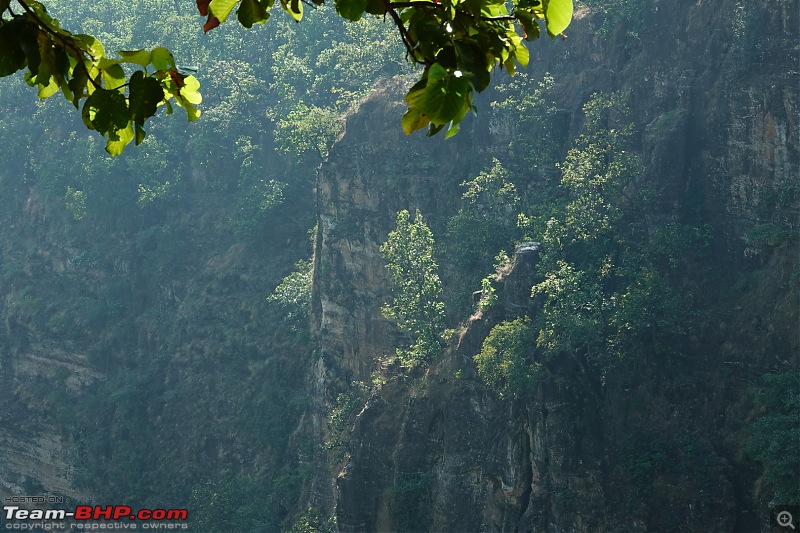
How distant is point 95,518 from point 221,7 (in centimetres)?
3318

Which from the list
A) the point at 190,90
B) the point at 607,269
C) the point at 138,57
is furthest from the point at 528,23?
the point at 607,269

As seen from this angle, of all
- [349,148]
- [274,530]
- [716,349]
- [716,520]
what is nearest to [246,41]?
[349,148]

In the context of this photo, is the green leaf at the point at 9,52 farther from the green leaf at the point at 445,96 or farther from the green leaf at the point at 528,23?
the green leaf at the point at 528,23

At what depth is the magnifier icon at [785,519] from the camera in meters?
15.7

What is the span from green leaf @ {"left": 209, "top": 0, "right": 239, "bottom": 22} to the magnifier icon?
15.0 meters

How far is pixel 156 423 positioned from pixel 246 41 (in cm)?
1858

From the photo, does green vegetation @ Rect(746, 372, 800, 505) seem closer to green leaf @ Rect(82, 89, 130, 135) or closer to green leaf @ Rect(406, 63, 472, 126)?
green leaf @ Rect(406, 63, 472, 126)

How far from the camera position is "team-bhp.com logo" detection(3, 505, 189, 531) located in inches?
1224

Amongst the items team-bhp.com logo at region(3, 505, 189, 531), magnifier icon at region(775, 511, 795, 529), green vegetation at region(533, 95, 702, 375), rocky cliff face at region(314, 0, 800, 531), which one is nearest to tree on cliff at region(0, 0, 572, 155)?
magnifier icon at region(775, 511, 795, 529)

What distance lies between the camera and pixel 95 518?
33406mm

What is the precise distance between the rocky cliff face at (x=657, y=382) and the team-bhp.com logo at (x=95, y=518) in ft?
33.3

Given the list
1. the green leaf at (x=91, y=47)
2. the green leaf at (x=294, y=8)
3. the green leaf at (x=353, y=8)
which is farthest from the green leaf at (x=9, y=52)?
the green leaf at (x=353, y=8)

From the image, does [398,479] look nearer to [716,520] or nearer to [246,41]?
[716,520]

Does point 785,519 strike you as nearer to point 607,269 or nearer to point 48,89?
point 607,269
